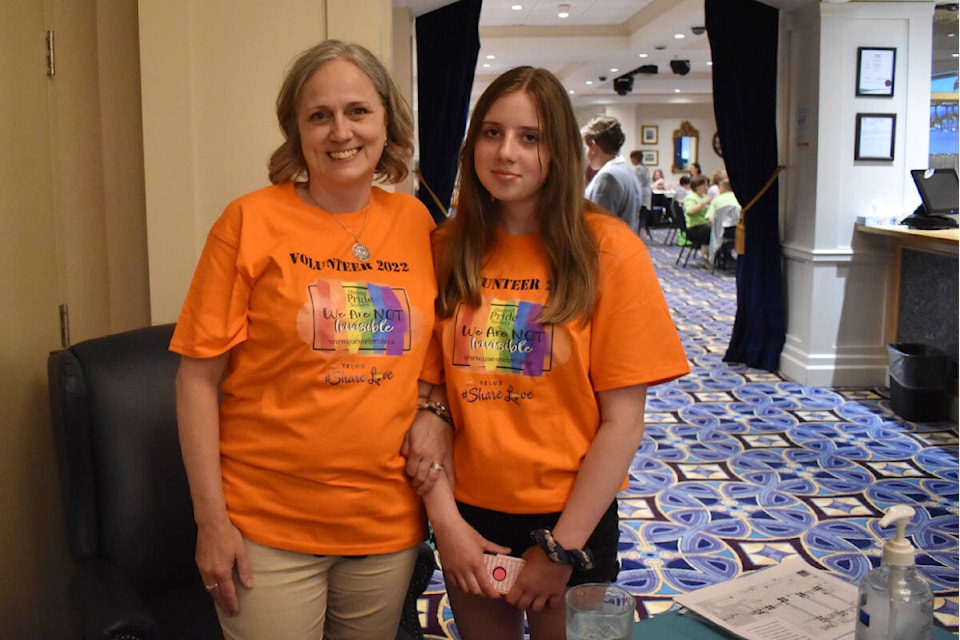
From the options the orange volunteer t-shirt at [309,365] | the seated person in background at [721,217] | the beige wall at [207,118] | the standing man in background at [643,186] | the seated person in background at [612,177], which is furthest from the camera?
the standing man in background at [643,186]

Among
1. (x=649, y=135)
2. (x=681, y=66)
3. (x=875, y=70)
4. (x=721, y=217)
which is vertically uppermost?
(x=681, y=66)

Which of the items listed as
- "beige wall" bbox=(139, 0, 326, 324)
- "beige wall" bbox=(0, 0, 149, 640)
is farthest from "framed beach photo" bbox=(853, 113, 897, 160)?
"beige wall" bbox=(0, 0, 149, 640)

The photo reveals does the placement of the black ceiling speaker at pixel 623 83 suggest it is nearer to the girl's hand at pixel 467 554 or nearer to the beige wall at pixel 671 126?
the beige wall at pixel 671 126

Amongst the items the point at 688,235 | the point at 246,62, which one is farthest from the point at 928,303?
the point at 688,235

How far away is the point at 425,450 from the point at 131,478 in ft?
2.88

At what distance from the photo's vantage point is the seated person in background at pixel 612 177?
5.37 m

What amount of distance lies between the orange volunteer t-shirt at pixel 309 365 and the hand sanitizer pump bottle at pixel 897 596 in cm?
71

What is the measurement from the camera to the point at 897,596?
115cm

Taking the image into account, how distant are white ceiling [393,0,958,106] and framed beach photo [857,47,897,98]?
270 centimetres

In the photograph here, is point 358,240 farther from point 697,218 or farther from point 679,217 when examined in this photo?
point 679,217

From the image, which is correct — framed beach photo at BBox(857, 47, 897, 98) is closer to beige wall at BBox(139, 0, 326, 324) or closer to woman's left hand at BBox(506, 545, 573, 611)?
beige wall at BBox(139, 0, 326, 324)

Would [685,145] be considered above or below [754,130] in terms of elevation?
above

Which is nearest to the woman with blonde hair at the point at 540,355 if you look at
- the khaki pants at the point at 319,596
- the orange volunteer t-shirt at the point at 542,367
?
the orange volunteer t-shirt at the point at 542,367

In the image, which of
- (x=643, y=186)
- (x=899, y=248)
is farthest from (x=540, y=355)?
(x=643, y=186)
